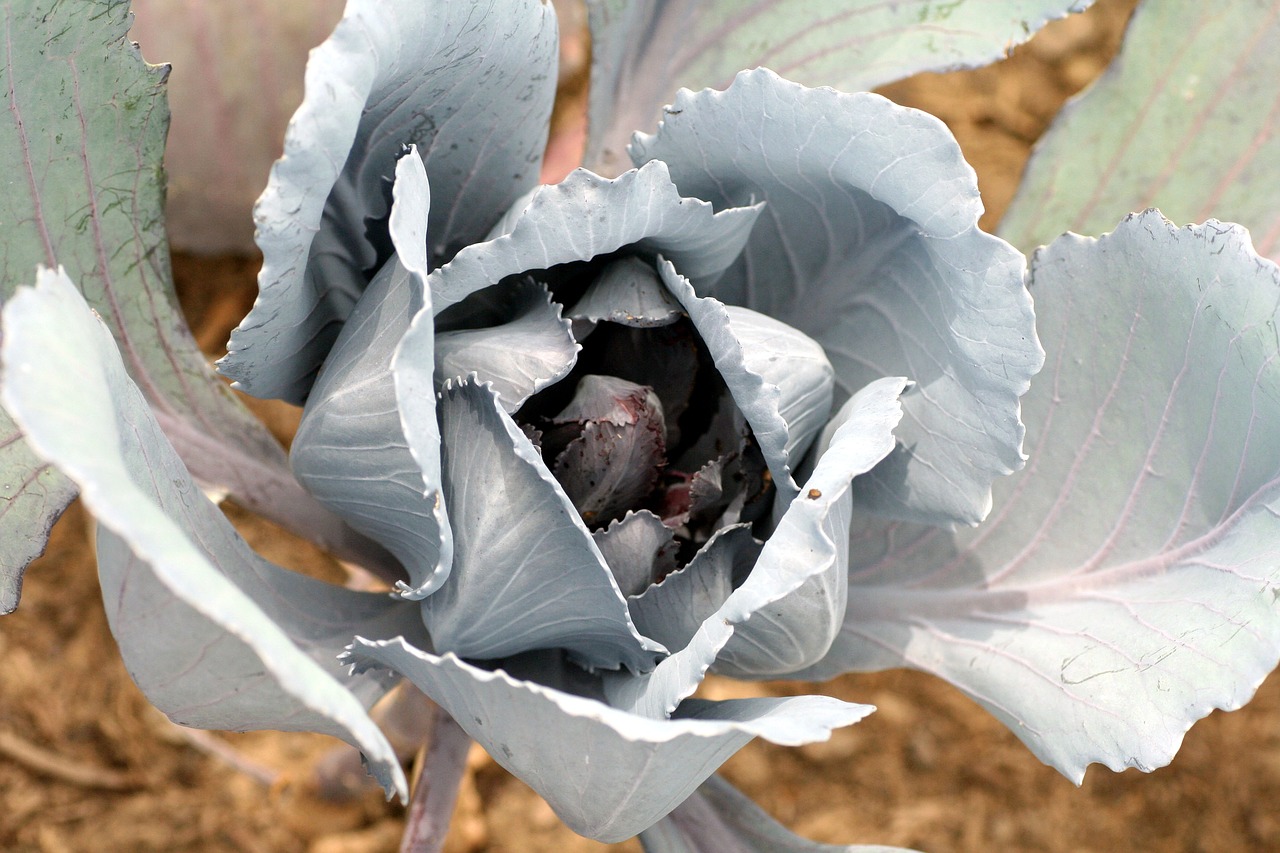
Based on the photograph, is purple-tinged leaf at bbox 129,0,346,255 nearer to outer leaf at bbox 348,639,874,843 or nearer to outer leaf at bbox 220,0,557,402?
outer leaf at bbox 220,0,557,402

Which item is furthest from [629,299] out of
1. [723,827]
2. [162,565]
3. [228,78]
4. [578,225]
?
[228,78]

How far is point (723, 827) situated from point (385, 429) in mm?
402

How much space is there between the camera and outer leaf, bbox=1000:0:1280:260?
2.66 ft

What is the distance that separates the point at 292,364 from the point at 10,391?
0.27 metres

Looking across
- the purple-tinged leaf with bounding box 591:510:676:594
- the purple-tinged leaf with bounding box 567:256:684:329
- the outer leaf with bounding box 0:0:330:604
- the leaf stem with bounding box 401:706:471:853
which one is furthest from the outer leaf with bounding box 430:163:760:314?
the leaf stem with bounding box 401:706:471:853

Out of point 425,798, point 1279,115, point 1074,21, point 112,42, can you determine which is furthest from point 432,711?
point 1074,21

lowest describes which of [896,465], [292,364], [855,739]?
[855,739]

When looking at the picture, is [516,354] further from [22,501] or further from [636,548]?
[22,501]

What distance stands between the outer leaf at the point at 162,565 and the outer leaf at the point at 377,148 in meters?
0.08

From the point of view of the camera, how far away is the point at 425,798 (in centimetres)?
80

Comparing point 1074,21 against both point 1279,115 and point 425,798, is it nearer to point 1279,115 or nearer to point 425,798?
point 1279,115

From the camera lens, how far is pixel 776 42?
0.82 meters

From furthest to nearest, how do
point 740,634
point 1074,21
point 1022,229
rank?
point 1074,21, point 1022,229, point 740,634

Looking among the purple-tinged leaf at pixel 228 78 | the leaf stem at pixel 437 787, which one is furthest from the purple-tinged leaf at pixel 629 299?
the purple-tinged leaf at pixel 228 78
